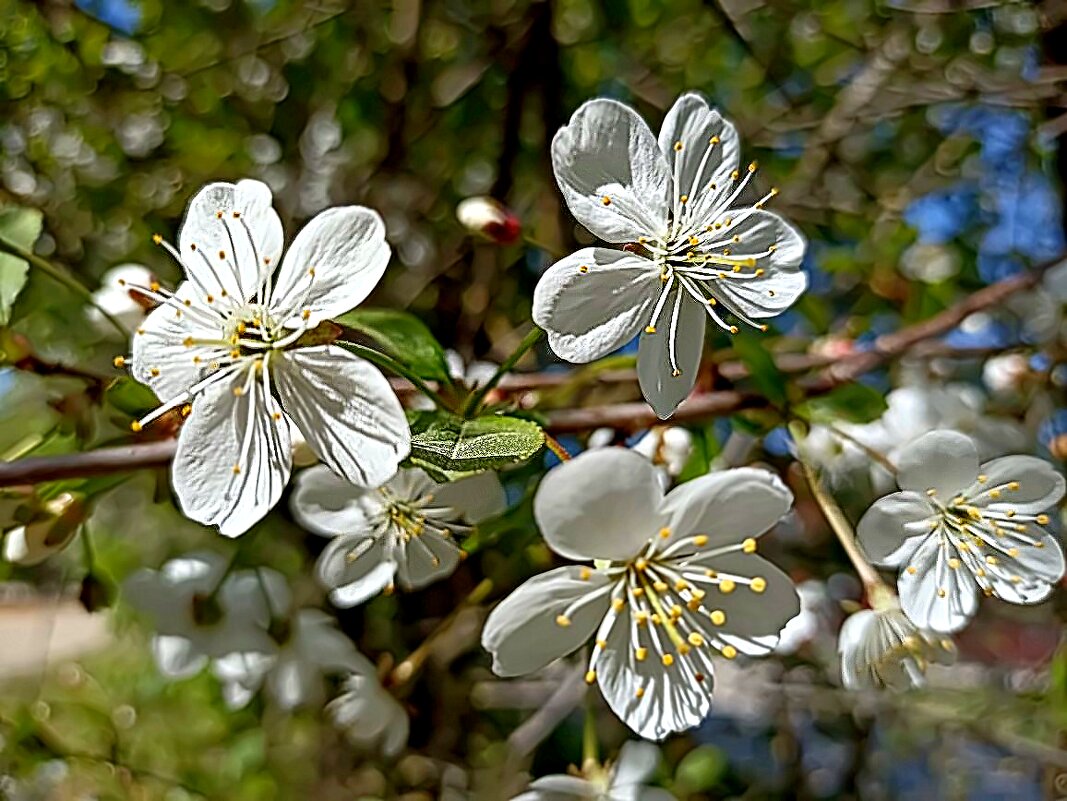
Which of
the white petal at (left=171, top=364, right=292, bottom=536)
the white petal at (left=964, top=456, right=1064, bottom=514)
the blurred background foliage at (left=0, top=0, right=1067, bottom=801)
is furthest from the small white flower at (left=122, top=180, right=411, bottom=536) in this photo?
the blurred background foliage at (left=0, top=0, right=1067, bottom=801)

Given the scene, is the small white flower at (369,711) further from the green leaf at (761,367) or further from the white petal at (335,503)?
the green leaf at (761,367)

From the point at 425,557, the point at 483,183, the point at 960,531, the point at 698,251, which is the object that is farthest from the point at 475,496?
the point at 483,183

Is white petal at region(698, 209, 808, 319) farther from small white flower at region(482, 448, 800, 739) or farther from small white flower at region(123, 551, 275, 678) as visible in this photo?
small white flower at region(123, 551, 275, 678)

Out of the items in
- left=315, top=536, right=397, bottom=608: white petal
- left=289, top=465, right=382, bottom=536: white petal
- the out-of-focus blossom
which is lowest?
left=315, top=536, right=397, bottom=608: white petal

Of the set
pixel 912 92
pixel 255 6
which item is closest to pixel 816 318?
pixel 912 92

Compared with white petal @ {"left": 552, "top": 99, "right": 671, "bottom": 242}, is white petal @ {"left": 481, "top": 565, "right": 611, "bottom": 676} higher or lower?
lower

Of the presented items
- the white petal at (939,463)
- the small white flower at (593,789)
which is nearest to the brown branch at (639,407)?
the white petal at (939,463)

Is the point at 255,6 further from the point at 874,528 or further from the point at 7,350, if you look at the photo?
the point at 874,528
